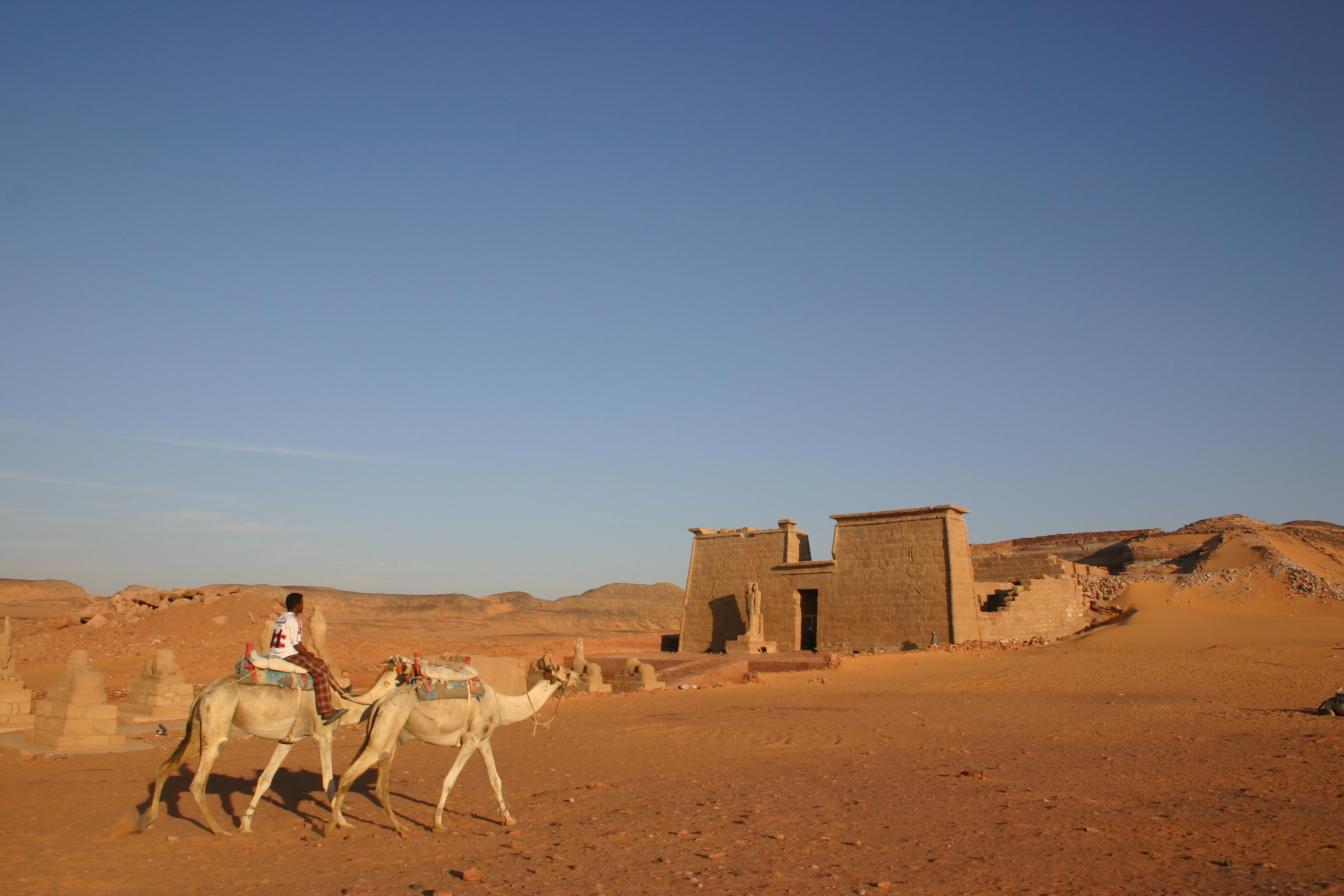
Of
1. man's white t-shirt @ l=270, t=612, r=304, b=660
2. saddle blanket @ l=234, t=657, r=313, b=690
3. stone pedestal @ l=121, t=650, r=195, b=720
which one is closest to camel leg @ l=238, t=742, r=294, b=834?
saddle blanket @ l=234, t=657, r=313, b=690

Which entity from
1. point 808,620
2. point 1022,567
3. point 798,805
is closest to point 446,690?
point 798,805

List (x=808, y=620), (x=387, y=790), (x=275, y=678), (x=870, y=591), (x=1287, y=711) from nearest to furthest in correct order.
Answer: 1. (x=387, y=790)
2. (x=275, y=678)
3. (x=1287, y=711)
4. (x=870, y=591)
5. (x=808, y=620)

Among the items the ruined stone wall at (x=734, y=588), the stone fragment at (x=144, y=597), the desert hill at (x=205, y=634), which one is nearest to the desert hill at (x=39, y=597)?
the desert hill at (x=205, y=634)

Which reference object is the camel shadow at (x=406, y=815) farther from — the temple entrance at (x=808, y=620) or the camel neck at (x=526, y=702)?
the temple entrance at (x=808, y=620)

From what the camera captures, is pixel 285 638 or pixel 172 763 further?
pixel 285 638

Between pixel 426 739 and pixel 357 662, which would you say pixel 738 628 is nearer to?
pixel 357 662

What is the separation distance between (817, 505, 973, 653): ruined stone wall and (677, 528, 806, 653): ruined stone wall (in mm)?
1745

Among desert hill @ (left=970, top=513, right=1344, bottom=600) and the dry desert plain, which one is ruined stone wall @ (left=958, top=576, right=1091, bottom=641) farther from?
the dry desert plain

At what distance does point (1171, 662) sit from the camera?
2039 cm

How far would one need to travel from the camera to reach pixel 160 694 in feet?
51.7

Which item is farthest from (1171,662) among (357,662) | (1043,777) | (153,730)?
(357,662)

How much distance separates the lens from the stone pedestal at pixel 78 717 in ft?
39.5

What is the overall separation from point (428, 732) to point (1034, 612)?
25262 mm

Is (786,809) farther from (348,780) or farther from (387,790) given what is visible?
(348,780)
